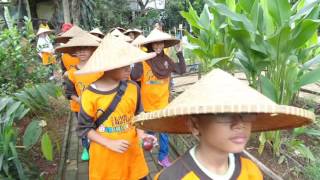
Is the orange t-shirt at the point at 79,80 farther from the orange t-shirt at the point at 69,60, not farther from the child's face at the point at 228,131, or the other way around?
the child's face at the point at 228,131

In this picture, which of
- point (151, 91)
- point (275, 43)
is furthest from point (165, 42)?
point (275, 43)

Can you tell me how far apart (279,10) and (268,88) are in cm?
66

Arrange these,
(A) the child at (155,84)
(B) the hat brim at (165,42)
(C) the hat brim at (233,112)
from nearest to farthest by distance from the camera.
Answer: (C) the hat brim at (233,112)
(A) the child at (155,84)
(B) the hat brim at (165,42)

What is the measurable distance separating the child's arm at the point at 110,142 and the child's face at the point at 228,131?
102cm

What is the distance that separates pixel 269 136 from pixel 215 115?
2.51 metres

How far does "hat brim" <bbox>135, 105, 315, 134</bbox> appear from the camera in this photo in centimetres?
132

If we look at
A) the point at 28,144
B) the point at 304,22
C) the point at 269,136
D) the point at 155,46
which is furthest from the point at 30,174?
the point at 304,22

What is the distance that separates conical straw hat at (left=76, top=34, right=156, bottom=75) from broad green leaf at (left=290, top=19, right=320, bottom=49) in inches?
55.7

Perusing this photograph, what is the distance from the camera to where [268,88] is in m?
3.51

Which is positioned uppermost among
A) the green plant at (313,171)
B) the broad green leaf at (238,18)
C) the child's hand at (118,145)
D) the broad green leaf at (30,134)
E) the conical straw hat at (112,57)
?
the broad green leaf at (238,18)

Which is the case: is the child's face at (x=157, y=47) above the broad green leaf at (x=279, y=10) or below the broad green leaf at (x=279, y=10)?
below

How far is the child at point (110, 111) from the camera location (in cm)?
254

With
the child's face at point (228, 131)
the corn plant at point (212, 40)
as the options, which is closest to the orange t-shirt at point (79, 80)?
the corn plant at point (212, 40)

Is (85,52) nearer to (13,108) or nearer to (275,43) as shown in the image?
(13,108)
